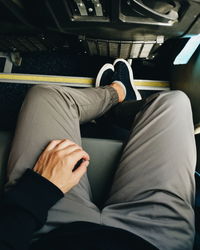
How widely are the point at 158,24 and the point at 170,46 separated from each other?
0.53m

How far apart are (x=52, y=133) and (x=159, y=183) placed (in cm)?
31

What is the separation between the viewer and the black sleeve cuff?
1.79 ft

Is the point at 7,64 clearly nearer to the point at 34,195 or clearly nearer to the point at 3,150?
the point at 3,150

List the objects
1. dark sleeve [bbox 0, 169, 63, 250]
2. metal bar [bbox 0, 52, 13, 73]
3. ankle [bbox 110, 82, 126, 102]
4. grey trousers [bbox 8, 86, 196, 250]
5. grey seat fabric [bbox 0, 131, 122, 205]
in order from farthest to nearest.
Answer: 1. metal bar [bbox 0, 52, 13, 73]
2. ankle [bbox 110, 82, 126, 102]
3. grey seat fabric [bbox 0, 131, 122, 205]
4. grey trousers [bbox 8, 86, 196, 250]
5. dark sleeve [bbox 0, 169, 63, 250]

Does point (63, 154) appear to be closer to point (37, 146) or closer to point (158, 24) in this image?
point (37, 146)

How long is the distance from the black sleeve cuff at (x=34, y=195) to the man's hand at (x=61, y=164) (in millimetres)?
26

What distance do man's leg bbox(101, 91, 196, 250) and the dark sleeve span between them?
153mm

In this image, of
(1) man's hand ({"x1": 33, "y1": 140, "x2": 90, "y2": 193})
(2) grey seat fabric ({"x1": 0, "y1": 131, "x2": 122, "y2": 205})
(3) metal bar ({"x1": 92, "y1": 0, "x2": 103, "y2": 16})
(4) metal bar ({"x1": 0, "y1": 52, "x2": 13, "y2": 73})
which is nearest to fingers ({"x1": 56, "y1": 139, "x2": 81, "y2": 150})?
(1) man's hand ({"x1": 33, "y1": 140, "x2": 90, "y2": 193})

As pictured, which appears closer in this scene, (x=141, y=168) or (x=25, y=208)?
(x=25, y=208)

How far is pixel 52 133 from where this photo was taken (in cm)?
69

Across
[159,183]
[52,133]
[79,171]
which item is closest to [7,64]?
[52,133]

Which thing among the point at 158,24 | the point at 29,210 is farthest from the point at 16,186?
the point at 158,24

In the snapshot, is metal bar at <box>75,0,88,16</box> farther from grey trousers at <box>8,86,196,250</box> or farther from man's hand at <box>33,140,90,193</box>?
man's hand at <box>33,140,90,193</box>

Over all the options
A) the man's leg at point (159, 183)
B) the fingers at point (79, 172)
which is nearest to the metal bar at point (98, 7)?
the man's leg at point (159, 183)
